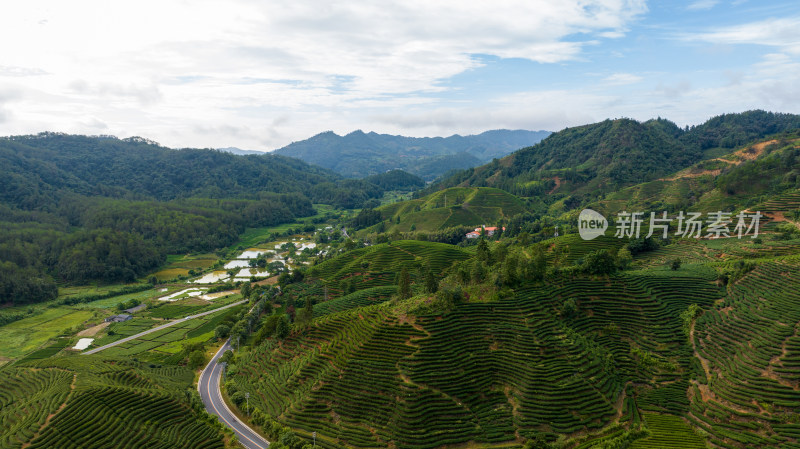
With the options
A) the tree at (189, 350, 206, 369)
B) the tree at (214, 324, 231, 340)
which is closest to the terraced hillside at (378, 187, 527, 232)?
the tree at (214, 324, 231, 340)

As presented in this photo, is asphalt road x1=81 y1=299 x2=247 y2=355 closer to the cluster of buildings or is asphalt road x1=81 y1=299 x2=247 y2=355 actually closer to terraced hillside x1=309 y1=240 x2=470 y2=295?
terraced hillside x1=309 y1=240 x2=470 y2=295

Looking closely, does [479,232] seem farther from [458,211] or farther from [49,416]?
[49,416]

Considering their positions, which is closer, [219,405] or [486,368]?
[486,368]

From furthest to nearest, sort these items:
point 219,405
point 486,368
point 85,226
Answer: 1. point 85,226
2. point 219,405
3. point 486,368

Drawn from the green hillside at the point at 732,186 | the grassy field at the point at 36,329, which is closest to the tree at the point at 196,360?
the grassy field at the point at 36,329

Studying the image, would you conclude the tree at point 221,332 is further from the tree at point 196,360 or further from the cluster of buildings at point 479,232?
the cluster of buildings at point 479,232

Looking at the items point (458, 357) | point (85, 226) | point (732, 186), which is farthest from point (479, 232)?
point (85, 226)

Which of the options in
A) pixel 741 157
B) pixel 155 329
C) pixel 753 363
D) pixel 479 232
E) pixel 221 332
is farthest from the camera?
pixel 741 157

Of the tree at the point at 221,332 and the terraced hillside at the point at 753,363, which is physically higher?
the terraced hillside at the point at 753,363
